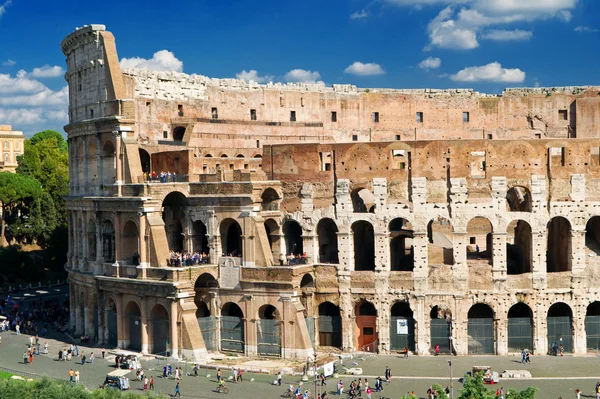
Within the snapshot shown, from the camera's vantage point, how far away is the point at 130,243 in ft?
154

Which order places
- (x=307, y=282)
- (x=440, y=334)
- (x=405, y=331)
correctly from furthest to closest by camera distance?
(x=307, y=282)
(x=405, y=331)
(x=440, y=334)

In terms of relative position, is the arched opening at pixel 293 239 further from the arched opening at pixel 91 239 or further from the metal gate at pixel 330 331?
the arched opening at pixel 91 239

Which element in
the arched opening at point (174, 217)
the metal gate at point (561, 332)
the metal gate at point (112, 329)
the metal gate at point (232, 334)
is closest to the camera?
the metal gate at point (561, 332)

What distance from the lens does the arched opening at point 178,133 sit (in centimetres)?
5338

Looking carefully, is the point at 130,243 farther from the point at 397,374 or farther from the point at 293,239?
the point at 397,374

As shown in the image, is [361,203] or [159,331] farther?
[361,203]

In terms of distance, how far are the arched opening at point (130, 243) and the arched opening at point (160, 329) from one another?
10.6 ft

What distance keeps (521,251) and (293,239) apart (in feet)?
45.2

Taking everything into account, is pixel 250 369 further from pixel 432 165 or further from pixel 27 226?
pixel 27 226

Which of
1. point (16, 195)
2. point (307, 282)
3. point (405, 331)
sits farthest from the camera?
point (16, 195)

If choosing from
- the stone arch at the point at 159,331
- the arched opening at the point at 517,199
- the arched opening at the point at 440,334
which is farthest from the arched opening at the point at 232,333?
the arched opening at the point at 517,199

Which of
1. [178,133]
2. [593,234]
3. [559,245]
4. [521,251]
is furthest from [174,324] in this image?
[593,234]

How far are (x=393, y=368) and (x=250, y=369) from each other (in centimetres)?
739

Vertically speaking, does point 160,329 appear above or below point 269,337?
above
